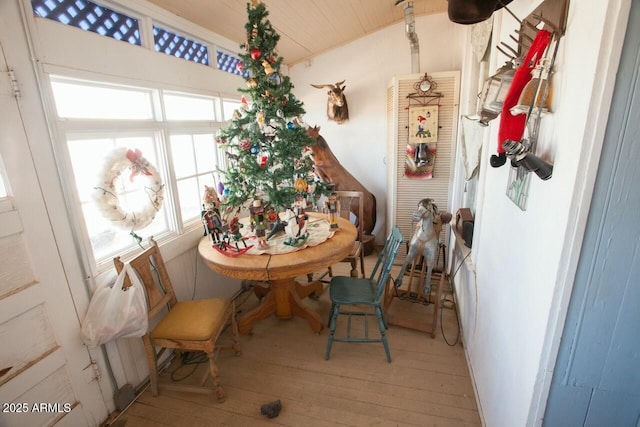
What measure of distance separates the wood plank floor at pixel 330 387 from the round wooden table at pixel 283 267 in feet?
0.56

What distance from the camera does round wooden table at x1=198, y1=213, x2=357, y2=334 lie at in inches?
77.4

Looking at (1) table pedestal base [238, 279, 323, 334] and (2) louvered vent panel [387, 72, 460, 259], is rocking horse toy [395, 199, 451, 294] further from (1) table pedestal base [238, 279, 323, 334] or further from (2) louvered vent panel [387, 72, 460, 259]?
(2) louvered vent panel [387, 72, 460, 259]

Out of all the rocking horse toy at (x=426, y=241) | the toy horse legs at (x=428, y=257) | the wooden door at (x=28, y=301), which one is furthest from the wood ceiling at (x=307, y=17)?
the toy horse legs at (x=428, y=257)

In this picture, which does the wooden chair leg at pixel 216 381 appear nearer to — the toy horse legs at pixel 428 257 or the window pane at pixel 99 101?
the toy horse legs at pixel 428 257

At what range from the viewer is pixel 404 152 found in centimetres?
329

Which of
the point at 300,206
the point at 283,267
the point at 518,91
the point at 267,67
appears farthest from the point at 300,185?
the point at 518,91

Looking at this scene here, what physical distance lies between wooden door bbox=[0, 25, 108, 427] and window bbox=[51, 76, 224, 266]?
206mm

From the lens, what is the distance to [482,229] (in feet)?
6.23

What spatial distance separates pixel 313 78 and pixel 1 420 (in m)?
4.02

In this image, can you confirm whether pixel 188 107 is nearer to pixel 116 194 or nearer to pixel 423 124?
pixel 116 194

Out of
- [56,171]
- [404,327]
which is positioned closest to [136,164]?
[56,171]

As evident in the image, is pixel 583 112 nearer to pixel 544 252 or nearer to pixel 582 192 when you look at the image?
pixel 582 192

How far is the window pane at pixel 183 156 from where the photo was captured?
246 centimetres

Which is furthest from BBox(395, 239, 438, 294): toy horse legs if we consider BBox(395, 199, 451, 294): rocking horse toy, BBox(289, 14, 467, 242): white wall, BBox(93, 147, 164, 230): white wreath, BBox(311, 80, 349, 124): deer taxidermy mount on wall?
BBox(311, 80, 349, 124): deer taxidermy mount on wall
